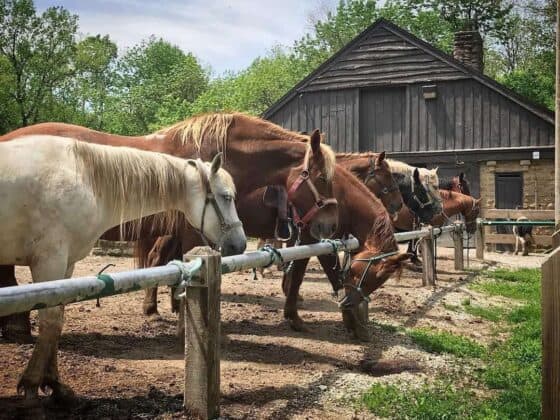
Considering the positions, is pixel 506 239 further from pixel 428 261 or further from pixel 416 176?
pixel 428 261

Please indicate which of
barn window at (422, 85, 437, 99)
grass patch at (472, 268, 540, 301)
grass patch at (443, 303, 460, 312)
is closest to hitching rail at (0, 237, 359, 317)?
grass patch at (443, 303, 460, 312)

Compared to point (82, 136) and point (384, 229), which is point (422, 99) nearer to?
point (384, 229)

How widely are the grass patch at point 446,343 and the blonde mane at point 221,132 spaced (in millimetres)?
1825

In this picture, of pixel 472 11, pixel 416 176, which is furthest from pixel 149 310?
pixel 472 11

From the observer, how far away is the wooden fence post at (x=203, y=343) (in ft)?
8.88

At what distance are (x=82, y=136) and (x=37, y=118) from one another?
62.8 ft

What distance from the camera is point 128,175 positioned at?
357 centimetres

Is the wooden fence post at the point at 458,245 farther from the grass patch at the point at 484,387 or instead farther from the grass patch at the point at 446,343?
the grass patch at the point at 446,343

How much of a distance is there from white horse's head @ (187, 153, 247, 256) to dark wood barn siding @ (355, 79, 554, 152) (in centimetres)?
1333

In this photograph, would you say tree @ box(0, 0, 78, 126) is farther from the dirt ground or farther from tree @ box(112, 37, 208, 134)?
the dirt ground

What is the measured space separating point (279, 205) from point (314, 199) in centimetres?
83

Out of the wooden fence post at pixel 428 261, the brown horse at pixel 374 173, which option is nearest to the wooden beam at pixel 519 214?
the wooden fence post at pixel 428 261

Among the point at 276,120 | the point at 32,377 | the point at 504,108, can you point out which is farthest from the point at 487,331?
the point at 276,120

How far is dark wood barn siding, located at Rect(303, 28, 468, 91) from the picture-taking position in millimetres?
16609
